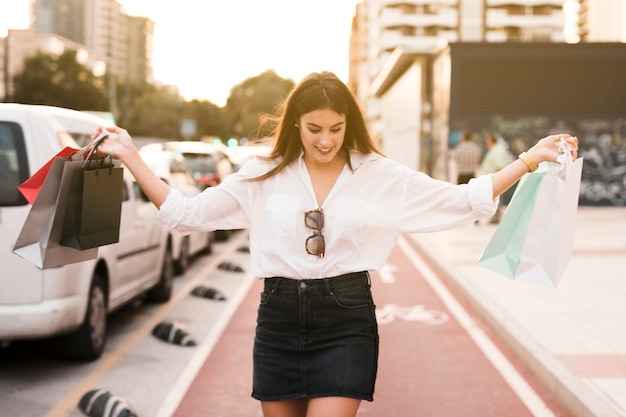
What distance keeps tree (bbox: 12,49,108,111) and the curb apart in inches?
2616

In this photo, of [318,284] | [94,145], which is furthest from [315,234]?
[94,145]

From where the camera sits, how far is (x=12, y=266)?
6164 mm

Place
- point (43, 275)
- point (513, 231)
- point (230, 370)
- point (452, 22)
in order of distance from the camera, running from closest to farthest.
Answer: point (513, 231), point (43, 275), point (230, 370), point (452, 22)

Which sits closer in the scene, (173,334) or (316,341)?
(316,341)

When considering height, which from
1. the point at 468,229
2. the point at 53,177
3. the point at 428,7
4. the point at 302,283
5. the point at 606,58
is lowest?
the point at 468,229

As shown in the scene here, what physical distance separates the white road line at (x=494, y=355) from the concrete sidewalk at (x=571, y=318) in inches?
5.3

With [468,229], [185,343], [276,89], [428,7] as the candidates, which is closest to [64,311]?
[185,343]

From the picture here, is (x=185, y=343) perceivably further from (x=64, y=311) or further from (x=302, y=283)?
(x=302, y=283)

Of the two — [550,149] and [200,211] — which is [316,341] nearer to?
[200,211]

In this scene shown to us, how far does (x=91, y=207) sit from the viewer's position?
348 centimetres

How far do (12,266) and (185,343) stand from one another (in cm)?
209

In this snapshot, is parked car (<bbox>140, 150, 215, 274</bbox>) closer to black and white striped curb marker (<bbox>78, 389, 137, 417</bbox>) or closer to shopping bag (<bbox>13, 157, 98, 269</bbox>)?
black and white striped curb marker (<bbox>78, 389, 137, 417</bbox>)

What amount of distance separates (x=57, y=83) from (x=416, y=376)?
7036 centimetres

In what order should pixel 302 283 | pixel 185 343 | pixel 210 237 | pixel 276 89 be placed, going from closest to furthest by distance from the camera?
pixel 302 283
pixel 185 343
pixel 210 237
pixel 276 89
